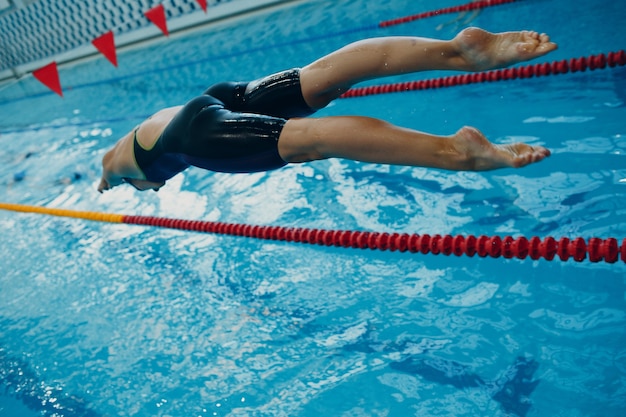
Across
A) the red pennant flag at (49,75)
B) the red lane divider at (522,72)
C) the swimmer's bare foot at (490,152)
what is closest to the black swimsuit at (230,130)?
the swimmer's bare foot at (490,152)

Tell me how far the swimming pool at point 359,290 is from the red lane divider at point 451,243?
12cm

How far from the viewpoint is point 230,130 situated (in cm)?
173

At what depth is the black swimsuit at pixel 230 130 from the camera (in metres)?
1.69

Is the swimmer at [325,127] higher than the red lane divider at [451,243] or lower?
higher

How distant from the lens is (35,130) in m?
7.20

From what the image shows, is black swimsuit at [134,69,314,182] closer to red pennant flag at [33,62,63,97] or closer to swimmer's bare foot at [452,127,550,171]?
swimmer's bare foot at [452,127,550,171]

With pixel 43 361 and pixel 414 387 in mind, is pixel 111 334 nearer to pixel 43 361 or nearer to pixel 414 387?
pixel 43 361

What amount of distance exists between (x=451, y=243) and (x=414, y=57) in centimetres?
70

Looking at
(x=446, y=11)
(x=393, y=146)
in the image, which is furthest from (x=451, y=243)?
(x=446, y=11)

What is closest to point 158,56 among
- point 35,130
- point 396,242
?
point 35,130

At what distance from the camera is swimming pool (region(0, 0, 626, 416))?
70.7 inches

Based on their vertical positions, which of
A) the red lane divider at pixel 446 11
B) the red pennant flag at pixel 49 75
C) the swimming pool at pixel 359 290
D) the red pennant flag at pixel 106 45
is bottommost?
the swimming pool at pixel 359 290

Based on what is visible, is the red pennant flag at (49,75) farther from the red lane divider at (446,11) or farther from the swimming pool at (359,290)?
the red lane divider at (446,11)

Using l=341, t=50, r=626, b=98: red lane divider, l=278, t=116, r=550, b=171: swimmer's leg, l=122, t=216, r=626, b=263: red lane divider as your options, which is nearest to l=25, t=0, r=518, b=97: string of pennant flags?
l=341, t=50, r=626, b=98: red lane divider
